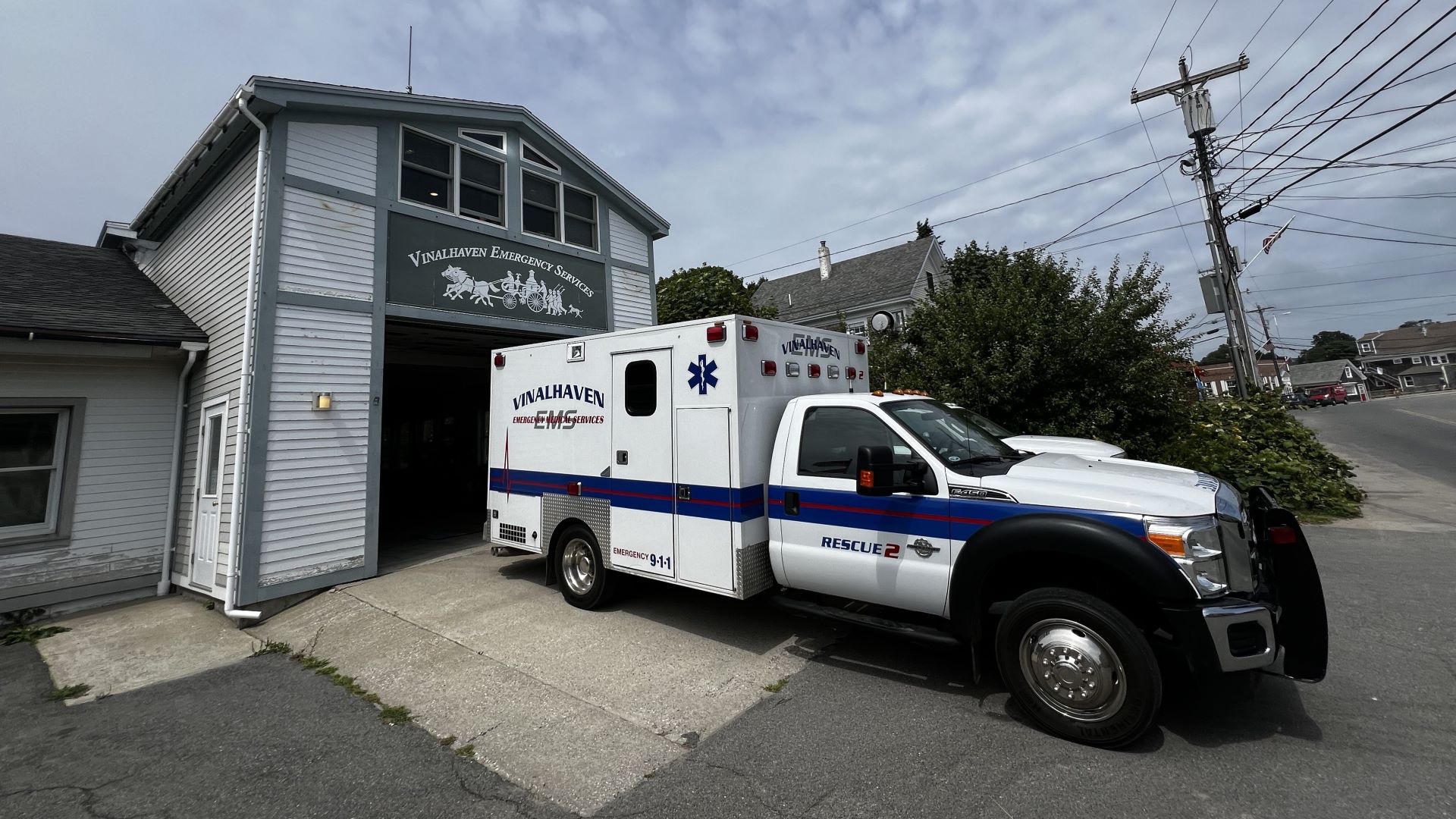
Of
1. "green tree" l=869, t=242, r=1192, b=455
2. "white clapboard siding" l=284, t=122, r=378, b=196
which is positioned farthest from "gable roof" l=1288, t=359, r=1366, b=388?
"white clapboard siding" l=284, t=122, r=378, b=196

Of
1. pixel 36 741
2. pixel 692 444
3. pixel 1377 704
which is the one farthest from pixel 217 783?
pixel 1377 704

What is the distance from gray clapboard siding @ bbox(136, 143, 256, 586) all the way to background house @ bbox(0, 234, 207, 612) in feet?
0.71

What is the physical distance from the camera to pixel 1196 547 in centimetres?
305

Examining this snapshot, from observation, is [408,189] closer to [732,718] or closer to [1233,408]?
[732,718]

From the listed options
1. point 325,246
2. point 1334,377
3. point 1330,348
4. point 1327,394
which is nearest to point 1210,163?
point 325,246

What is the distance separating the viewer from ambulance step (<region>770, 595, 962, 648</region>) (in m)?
3.74

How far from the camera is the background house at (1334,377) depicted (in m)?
61.3

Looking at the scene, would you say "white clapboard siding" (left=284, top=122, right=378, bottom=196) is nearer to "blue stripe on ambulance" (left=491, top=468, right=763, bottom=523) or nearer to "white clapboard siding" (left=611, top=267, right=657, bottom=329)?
Answer: "white clapboard siding" (left=611, top=267, right=657, bottom=329)

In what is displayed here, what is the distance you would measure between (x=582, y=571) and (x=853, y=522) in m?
3.08

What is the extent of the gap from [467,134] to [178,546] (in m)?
6.98

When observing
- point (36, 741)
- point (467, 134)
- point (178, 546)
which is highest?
point (467, 134)

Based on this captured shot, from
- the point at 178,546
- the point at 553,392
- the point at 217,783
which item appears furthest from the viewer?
the point at 178,546

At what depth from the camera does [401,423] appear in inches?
672

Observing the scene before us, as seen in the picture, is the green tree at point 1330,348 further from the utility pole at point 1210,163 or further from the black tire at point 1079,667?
the black tire at point 1079,667
